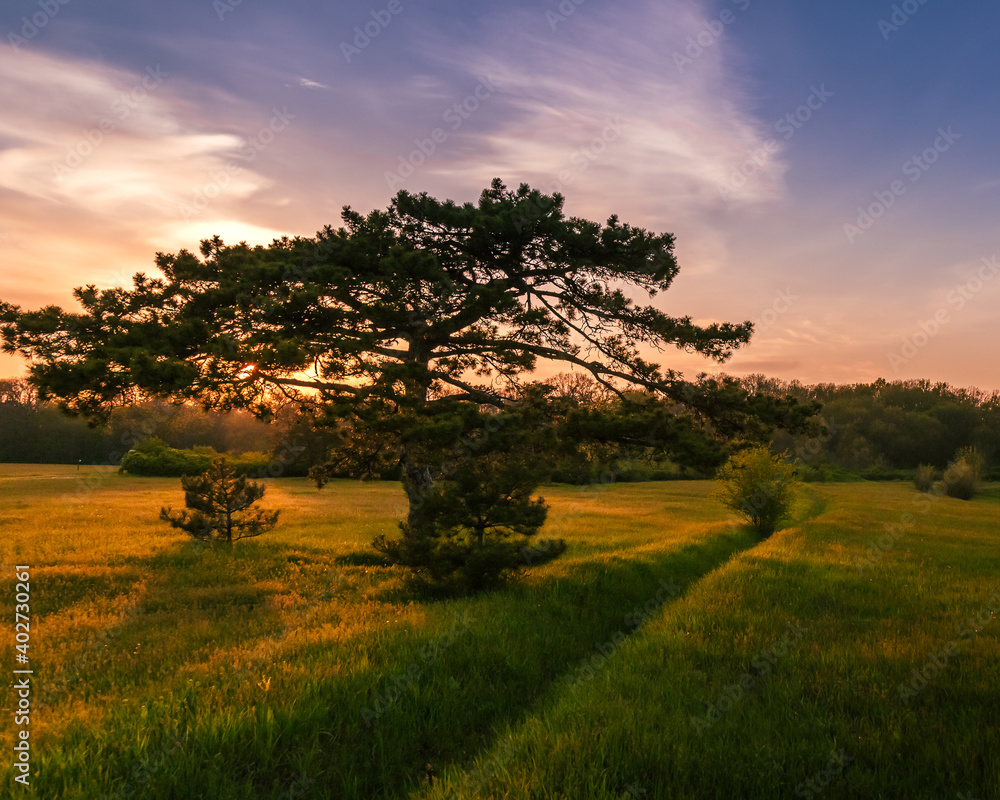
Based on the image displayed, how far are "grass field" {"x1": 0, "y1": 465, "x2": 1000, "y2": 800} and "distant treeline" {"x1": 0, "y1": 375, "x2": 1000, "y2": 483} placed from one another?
42.3 metres

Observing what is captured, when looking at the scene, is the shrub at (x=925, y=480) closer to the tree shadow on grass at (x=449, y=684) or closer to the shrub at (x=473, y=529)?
the tree shadow on grass at (x=449, y=684)

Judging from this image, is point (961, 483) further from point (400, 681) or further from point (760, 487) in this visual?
point (400, 681)

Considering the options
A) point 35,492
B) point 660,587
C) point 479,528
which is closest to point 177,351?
point 479,528

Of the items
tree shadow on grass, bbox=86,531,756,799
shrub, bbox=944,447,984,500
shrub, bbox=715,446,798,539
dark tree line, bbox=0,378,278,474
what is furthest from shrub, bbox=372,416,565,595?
dark tree line, bbox=0,378,278,474

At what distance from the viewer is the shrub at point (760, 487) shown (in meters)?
25.2

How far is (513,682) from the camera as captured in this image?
25.7 ft

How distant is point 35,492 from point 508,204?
1454 inches

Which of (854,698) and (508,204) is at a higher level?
(508,204)

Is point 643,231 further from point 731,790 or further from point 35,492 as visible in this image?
point 35,492

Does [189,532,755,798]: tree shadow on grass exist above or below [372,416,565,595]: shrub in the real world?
below

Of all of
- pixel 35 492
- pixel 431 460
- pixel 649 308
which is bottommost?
pixel 35 492

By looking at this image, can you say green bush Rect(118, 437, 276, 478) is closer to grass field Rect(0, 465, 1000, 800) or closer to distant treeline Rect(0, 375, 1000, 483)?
distant treeline Rect(0, 375, 1000, 483)

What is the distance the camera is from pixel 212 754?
536cm

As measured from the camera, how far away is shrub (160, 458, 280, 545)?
16656 millimetres
